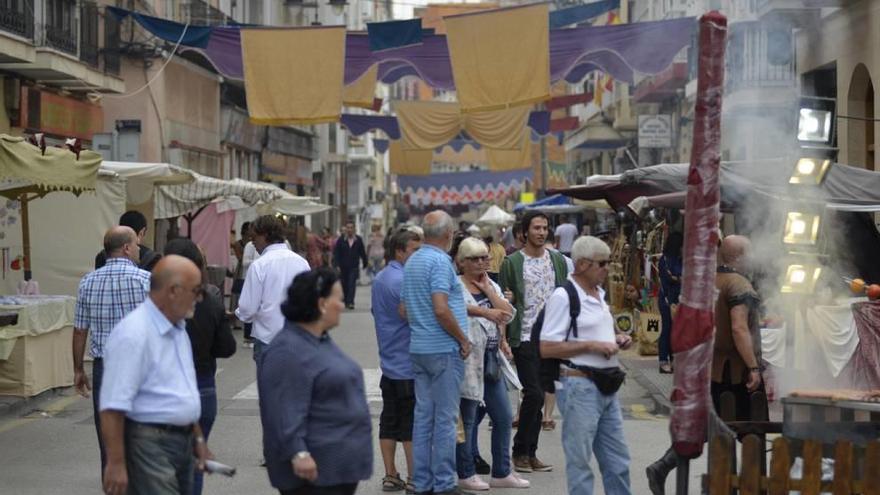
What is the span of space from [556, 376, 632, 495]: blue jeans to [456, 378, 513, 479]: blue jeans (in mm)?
1742

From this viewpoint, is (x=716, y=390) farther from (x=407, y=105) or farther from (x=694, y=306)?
(x=407, y=105)

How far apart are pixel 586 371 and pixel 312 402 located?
2.24 m

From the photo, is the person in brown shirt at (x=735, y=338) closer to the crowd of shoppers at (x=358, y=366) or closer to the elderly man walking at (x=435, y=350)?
the crowd of shoppers at (x=358, y=366)

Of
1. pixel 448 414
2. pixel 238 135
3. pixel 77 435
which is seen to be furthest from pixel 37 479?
pixel 238 135

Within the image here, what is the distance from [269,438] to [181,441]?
0.42 meters

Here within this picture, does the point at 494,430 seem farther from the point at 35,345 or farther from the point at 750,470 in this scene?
the point at 35,345

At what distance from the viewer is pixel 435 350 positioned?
827 cm

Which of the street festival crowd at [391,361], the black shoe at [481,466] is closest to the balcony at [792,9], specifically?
the street festival crowd at [391,361]

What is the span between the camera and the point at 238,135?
34.9 metres

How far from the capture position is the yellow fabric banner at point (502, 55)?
672 inches

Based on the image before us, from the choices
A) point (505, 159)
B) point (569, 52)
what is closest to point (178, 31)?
point (569, 52)

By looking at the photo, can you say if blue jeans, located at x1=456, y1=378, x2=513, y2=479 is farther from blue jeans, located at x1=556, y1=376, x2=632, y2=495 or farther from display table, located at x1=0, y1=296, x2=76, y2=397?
display table, located at x1=0, y1=296, x2=76, y2=397

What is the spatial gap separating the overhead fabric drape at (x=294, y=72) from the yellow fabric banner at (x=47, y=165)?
4564mm

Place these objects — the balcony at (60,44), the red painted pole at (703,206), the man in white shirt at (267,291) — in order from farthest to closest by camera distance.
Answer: the balcony at (60,44) → the man in white shirt at (267,291) → the red painted pole at (703,206)
